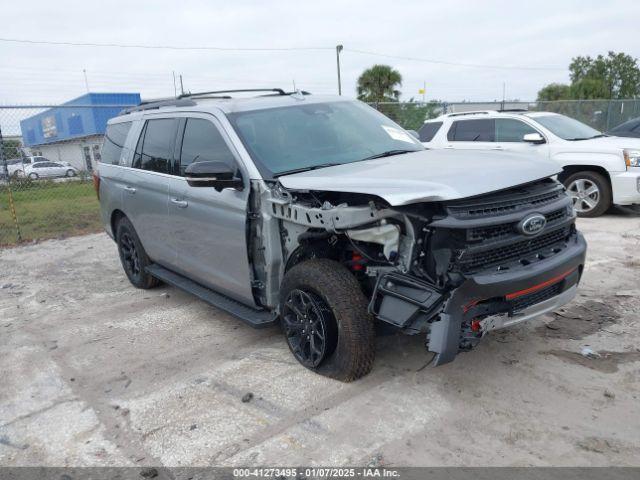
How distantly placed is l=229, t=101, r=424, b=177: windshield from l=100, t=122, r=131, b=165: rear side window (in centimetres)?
222

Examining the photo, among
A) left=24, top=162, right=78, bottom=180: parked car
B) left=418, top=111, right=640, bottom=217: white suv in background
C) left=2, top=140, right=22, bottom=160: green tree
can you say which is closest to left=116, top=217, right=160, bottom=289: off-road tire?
left=418, top=111, right=640, bottom=217: white suv in background

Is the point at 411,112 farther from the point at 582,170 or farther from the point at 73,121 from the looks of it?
the point at 73,121

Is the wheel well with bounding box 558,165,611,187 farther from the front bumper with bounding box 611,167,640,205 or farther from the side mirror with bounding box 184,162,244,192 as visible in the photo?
the side mirror with bounding box 184,162,244,192

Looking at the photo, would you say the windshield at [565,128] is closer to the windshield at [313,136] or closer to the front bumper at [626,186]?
the front bumper at [626,186]

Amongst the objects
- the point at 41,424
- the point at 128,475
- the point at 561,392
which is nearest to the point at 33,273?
the point at 41,424

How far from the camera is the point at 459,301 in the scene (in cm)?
293

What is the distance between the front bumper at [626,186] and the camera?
25.8ft

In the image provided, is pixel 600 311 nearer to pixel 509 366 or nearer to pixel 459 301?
pixel 509 366

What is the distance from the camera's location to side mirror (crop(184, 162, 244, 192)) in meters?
3.72

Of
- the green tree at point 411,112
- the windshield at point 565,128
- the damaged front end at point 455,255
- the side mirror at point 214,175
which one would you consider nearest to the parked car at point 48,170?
the green tree at point 411,112

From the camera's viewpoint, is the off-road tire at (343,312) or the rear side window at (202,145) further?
the rear side window at (202,145)

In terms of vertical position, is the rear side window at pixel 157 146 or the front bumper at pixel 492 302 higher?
the rear side window at pixel 157 146

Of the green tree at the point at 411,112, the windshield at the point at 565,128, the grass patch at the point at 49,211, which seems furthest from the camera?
the green tree at the point at 411,112

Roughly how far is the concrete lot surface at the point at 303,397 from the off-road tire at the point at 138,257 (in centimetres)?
76
